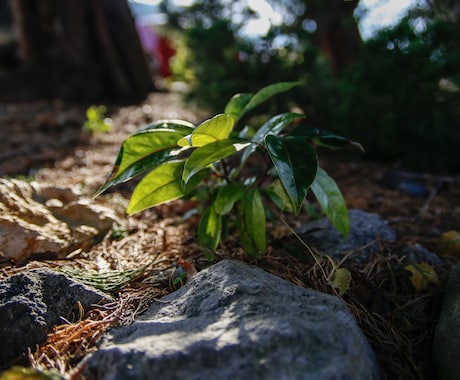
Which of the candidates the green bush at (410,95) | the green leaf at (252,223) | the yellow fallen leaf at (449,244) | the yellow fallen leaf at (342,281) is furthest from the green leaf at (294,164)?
the green bush at (410,95)

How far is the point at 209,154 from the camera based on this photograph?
1.45 m

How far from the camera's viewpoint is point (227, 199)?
1598 millimetres

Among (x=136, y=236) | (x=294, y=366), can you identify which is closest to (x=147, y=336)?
(x=294, y=366)

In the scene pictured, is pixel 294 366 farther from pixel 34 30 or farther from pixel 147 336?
pixel 34 30

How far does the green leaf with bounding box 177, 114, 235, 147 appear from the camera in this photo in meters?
1.40

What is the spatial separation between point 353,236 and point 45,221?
4.43ft

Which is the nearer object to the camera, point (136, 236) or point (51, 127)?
point (136, 236)

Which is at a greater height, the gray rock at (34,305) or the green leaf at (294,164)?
the green leaf at (294,164)

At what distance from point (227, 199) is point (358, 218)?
29.9 inches

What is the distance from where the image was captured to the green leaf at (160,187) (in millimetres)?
1560

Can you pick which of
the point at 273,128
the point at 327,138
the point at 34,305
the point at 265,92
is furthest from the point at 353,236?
the point at 34,305

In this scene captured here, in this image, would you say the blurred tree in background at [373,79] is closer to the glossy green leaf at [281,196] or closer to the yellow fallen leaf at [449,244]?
the yellow fallen leaf at [449,244]

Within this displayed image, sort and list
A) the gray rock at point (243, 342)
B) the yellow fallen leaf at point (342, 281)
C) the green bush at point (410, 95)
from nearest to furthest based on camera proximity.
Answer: the gray rock at point (243, 342) < the yellow fallen leaf at point (342, 281) < the green bush at point (410, 95)

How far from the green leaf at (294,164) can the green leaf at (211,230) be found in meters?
0.41
